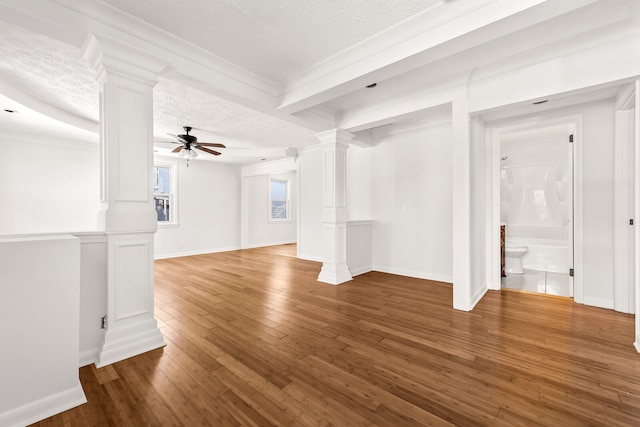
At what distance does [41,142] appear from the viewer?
191 inches

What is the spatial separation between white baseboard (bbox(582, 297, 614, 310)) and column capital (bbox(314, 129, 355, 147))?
3668 mm

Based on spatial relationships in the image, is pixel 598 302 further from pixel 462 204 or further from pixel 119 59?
pixel 119 59

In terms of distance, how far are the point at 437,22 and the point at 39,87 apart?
4.27 meters

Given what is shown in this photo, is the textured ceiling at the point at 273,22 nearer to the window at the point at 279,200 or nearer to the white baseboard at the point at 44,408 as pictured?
the white baseboard at the point at 44,408

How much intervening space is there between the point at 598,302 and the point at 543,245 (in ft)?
9.27

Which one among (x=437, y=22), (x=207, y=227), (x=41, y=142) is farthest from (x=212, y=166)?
(x=437, y=22)

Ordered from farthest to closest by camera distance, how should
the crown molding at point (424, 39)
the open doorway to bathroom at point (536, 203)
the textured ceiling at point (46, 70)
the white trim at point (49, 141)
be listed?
1. the open doorway to bathroom at point (536, 203)
2. the white trim at point (49, 141)
3. the textured ceiling at point (46, 70)
4. the crown molding at point (424, 39)

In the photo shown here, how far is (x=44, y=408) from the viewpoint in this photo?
1437 millimetres

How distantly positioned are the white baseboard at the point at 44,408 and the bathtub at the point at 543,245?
22.1 ft

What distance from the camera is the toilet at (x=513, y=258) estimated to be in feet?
16.2

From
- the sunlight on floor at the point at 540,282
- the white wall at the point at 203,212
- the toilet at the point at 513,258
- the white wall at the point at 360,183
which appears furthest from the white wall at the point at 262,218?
the sunlight on floor at the point at 540,282

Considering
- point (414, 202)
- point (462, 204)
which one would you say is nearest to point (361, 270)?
point (414, 202)

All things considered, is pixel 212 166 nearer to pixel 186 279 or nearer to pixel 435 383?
pixel 186 279

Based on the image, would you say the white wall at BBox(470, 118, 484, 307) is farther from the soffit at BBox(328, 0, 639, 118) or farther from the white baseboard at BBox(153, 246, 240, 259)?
the white baseboard at BBox(153, 246, 240, 259)
